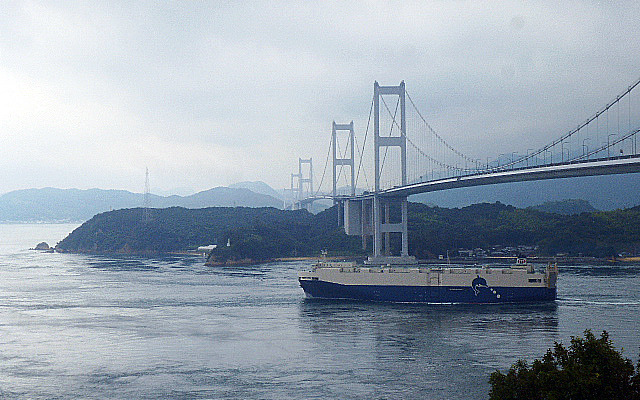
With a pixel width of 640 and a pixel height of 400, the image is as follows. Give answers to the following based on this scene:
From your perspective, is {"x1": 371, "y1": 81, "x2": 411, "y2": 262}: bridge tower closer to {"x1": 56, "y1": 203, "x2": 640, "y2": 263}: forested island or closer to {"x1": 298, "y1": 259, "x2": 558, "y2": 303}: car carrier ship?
{"x1": 56, "y1": 203, "x2": 640, "y2": 263}: forested island

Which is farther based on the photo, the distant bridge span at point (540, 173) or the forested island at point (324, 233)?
the forested island at point (324, 233)

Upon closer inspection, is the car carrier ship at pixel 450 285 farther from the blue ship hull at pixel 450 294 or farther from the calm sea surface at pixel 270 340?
the calm sea surface at pixel 270 340

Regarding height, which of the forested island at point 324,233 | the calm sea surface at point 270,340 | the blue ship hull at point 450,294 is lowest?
the calm sea surface at point 270,340

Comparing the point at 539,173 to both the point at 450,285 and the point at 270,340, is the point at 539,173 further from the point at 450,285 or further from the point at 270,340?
the point at 270,340

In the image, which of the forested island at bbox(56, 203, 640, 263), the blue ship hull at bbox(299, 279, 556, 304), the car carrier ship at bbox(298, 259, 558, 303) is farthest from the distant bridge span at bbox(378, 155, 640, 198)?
the forested island at bbox(56, 203, 640, 263)

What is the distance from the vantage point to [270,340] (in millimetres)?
19062

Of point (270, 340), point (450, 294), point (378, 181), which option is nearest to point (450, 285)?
point (450, 294)

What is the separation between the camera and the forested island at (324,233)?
51688mm

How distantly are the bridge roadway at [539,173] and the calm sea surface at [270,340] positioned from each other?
4.57 meters

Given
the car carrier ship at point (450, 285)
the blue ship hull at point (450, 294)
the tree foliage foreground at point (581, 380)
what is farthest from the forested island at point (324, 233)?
the tree foliage foreground at point (581, 380)

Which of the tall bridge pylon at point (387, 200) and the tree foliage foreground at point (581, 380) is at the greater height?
the tall bridge pylon at point (387, 200)

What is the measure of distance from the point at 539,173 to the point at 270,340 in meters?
14.6

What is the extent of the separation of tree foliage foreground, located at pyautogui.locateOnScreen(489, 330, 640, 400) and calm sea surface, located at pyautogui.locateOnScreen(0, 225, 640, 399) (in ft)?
14.6

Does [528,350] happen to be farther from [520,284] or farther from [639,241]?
[639,241]
